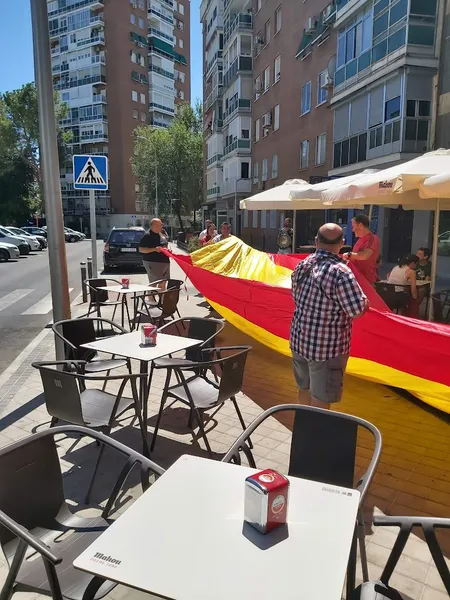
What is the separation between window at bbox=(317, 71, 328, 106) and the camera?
24469 millimetres

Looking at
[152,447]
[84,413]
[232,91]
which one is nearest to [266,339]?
[152,447]

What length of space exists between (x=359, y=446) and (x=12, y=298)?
421 inches

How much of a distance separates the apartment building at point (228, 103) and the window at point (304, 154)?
10434mm

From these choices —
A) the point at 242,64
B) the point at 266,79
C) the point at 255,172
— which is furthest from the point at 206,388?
the point at 242,64

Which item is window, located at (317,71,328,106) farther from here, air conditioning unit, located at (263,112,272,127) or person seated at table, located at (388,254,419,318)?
person seated at table, located at (388,254,419,318)

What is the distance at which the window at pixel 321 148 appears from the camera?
82.6 feet

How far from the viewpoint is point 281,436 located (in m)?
4.30

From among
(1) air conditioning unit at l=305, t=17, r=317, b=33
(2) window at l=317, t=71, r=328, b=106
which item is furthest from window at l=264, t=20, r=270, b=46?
(2) window at l=317, t=71, r=328, b=106

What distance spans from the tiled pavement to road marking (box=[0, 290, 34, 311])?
5.79m

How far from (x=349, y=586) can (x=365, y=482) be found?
0.42 metres

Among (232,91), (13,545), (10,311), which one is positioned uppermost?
(232,91)

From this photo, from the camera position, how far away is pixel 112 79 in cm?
6906

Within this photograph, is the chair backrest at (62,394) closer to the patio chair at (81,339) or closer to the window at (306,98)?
the patio chair at (81,339)

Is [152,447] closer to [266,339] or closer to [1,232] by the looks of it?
[266,339]
